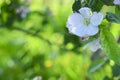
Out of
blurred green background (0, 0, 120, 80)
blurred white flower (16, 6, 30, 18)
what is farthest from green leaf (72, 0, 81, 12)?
blurred white flower (16, 6, 30, 18)

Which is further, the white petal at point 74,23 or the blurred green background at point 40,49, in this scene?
the blurred green background at point 40,49

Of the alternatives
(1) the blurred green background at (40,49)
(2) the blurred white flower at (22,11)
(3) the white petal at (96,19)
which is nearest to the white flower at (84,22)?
(3) the white petal at (96,19)

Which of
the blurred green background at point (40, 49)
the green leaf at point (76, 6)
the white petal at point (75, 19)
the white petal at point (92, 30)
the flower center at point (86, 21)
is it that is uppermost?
the green leaf at point (76, 6)

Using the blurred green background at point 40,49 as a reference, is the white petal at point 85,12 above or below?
above

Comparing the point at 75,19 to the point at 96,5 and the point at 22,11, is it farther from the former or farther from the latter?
the point at 22,11

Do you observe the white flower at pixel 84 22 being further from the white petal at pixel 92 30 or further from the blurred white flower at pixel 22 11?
the blurred white flower at pixel 22 11

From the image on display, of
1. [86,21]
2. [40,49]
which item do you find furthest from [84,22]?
[40,49]

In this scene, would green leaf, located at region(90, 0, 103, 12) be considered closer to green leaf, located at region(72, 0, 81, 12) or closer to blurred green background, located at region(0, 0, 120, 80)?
green leaf, located at region(72, 0, 81, 12)
